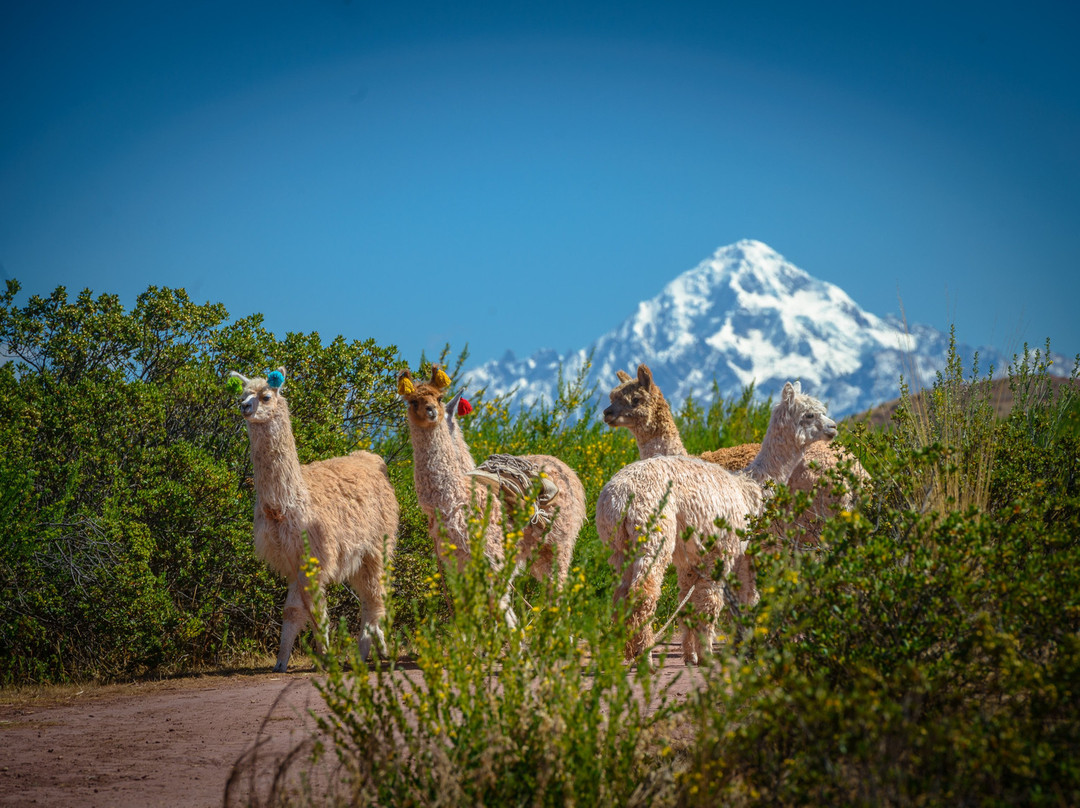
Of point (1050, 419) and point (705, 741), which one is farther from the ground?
point (1050, 419)

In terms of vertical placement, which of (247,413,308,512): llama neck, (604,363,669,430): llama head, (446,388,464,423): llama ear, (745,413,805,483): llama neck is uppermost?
(604,363,669,430): llama head

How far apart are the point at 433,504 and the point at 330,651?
13.0 feet

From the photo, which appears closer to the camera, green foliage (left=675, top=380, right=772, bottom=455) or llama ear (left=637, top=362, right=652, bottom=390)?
llama ear (left=637, top=362, right=652, bottom=390)

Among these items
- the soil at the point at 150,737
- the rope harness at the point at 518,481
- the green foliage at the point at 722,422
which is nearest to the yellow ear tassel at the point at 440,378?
the rope harness at the point at 518,481

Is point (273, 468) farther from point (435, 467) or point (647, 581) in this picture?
point (647, 581)

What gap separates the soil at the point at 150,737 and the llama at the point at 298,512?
0.76 meters

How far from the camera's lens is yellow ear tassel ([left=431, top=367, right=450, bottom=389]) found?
754cm

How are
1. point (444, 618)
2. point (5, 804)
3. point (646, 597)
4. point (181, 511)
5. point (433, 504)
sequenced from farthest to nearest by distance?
point (444, 618), point (181, 511), point (433, 504), point (646, 597), point (5, 804)

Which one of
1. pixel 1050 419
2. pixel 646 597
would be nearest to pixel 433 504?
pixel 646 597

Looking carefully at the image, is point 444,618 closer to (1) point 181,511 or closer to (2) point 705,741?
(1) point 181,511

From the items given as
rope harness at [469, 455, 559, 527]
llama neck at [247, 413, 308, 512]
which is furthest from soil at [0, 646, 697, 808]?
rope harness at [469, 455, 559, 527]

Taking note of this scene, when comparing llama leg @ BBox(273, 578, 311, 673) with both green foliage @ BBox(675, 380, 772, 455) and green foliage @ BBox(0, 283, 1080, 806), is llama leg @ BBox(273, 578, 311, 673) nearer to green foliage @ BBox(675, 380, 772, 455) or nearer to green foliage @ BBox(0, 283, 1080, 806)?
green foliage @ BBox(0, 283, 1080, 806)

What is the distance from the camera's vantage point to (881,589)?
3.86 meters

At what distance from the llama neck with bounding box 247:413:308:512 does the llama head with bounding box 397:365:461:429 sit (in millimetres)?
1073
